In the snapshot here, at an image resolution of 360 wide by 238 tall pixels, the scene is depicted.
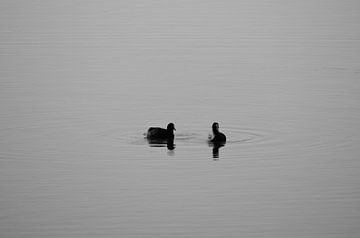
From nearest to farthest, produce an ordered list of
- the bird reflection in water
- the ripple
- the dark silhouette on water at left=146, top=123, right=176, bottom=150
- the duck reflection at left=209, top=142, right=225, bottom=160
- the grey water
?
the grey water < the duck reflection at left=209, top=142, right=225, bottom=160 < the bird reflection in water < the dark silhouette on water at left=146, top=123, right=176, bottom=150 < the ripple

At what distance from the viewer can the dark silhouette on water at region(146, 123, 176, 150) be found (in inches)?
851

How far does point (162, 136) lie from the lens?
21.6 meters

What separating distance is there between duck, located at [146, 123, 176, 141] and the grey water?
308 mm

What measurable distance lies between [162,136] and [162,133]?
71 mm

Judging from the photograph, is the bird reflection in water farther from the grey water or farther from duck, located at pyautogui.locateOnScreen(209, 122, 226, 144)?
duck, located at pyautogui.locateOnScreen(209, 122, 226, 144)

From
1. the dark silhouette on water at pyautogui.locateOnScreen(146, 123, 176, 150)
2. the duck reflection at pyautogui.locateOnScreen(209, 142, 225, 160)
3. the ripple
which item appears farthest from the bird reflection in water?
the duck reflection at pyautogui.locateOnScreen(209, 142, 225, 160)

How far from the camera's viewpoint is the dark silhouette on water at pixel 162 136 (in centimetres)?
2162

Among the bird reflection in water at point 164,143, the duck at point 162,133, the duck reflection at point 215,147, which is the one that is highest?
the duck at point 162,133

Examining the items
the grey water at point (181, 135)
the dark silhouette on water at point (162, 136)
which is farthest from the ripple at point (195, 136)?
the dark silhouette on water at point (162, 136)

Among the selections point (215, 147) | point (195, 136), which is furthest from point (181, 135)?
point (215, 147)

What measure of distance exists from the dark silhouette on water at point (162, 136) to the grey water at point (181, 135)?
A: 234mm

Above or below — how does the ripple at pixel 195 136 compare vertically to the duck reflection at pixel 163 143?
above

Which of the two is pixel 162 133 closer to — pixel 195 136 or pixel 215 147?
pixel 195 136

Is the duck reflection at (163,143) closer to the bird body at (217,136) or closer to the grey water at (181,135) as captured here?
the grey water at (181,135)
